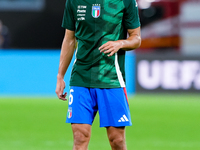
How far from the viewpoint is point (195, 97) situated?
15523mm

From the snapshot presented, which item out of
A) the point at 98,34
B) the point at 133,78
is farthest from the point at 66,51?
the point at 133,78

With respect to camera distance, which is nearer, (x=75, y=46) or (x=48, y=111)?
(x=75, y=46)

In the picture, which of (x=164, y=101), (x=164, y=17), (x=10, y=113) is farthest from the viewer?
(x=164, y=17)

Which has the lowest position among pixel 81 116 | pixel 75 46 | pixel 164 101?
pixel 164 101

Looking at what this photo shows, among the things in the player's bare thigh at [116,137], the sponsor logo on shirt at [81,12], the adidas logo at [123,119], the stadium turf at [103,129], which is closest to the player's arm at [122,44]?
the sponsor logo on shirt at [81,12]

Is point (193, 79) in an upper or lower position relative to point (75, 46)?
lower

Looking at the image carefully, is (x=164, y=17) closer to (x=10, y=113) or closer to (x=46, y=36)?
(x=46, y=36)

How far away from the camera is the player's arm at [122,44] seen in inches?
206

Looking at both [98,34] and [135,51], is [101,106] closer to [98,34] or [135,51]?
[98,34]

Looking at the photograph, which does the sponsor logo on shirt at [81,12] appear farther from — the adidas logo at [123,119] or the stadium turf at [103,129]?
the stadium turf at [103,129]

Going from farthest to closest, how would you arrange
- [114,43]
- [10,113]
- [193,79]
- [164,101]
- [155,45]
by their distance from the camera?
[155,45], [193,79], [164,101], [10,113], [114,43]

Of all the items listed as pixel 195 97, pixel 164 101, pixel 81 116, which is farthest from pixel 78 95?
pixel 195 97

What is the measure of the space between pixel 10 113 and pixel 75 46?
22.1 ft

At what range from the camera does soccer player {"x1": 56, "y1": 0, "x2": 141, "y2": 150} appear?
210 inches
